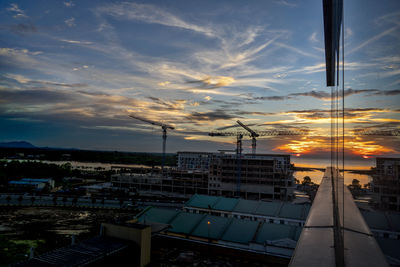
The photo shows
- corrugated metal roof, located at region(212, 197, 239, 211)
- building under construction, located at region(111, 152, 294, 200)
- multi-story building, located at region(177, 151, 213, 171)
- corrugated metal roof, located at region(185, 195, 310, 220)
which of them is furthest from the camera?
multi-story building, located at region(177, 151, 213, 171)

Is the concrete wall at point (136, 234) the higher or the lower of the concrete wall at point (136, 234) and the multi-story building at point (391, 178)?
the lower

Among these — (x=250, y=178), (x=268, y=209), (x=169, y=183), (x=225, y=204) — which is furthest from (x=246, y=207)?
(x=169, y=183)

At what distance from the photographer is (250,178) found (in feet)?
103

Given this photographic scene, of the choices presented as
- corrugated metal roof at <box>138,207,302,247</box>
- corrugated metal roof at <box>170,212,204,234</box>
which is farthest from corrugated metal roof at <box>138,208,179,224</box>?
corrugated metal roof at <box>170,212,204,234</box>

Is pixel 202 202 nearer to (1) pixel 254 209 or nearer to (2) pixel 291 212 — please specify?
(1) pixel 254 209

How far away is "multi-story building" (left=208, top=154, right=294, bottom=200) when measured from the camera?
29625 millimetres

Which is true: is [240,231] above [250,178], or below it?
below

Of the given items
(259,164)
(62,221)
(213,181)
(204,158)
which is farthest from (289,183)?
(204,158)

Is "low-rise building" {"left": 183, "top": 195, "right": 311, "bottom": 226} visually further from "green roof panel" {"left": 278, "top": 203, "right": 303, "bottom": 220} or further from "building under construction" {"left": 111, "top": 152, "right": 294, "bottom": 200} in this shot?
"building under construction" {"left": 111, "top": 152, "right": 294, "bottom": 200}

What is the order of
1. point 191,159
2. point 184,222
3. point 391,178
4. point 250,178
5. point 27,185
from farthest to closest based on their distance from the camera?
point 191,159 → point 27,185 → point 250,178 → point 184,222 → point 391,178

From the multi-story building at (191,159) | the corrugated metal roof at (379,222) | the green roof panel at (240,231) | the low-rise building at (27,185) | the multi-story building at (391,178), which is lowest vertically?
the low-rise building at (27,185)

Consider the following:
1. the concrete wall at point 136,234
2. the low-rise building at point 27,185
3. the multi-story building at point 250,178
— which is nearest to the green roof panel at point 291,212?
the concrete wall at point 136,234

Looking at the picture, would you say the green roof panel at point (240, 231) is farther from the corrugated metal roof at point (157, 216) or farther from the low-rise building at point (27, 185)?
the low-rise building at point (27, 185)

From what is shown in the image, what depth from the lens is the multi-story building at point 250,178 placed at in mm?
29625
